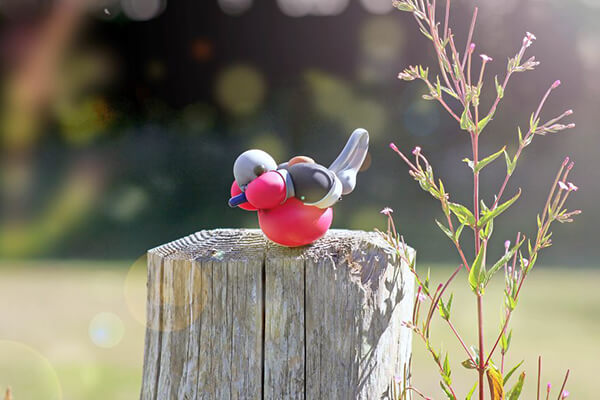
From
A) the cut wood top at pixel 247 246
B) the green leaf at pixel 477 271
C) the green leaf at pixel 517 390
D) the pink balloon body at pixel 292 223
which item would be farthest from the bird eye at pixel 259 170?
the green leaf at pixel 517 390

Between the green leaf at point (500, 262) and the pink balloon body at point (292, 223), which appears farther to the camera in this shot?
the pink balloon body at point (292, 223)

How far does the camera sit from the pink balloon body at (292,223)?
1.92 meters

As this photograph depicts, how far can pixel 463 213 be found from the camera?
1.69m

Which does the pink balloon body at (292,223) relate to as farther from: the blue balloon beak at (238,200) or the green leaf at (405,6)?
the green leaf at (405,6)

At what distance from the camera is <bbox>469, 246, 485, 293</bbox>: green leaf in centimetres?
165

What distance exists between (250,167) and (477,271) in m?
0.78

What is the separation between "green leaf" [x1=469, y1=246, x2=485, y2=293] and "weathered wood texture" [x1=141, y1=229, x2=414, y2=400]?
316 mm

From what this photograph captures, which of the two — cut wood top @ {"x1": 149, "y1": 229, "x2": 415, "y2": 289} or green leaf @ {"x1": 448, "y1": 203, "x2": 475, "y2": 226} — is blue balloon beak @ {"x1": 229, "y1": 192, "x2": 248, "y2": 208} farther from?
green leaf @ {"x1": 448, "y1": 203, "x2": 475, "y2": 226}

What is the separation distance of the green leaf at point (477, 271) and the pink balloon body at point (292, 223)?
0.54 m

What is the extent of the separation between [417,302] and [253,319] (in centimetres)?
53

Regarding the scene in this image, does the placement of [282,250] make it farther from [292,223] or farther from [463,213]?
[463,213]

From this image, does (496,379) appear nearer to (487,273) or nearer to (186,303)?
(487,273)

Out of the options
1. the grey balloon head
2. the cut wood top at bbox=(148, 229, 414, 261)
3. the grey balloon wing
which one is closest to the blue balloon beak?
the grey balloon head

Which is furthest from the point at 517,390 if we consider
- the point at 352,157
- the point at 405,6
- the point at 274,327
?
the point at 405,6
